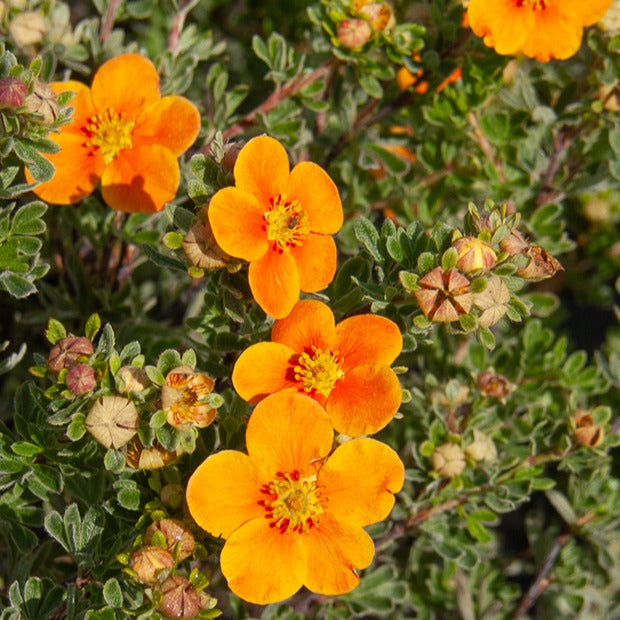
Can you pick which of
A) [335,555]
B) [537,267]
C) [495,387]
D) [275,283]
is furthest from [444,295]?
[495,387]

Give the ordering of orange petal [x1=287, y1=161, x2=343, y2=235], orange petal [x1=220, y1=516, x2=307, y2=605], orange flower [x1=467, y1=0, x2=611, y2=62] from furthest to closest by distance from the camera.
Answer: orange flower [x1=467, y1=0, x2=611, y2=62] → orange petal [x1=287, y1=161, x2=343, y2=235] → orange petal [x1=220, y1=516, x2=307, y2=605]

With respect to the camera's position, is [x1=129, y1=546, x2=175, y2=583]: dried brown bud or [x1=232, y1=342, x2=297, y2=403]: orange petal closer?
[x1=129, y1=546, x2=175, y2=583]: dried brown bud

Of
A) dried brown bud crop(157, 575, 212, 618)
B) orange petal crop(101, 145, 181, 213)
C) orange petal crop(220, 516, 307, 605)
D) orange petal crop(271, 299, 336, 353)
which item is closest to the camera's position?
dried brown bud crop(157, 575, 212, 618)

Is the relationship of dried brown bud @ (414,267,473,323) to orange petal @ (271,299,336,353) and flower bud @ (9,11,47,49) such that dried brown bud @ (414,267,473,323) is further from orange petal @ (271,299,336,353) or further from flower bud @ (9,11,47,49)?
flower bud @ (9,11,47,49)

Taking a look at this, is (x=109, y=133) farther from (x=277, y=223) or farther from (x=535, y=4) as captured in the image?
(x=535, y=4)

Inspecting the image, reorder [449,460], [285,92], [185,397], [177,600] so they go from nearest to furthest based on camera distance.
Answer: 1. [177,600]
2. [185,397]
3. [449,460]
4. [285,92]

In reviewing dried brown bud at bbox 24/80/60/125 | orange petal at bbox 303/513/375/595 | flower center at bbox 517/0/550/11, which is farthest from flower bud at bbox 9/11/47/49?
orange petal at bbox 303/513/375/595

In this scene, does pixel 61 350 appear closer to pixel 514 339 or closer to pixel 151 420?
pixel 151 420
